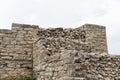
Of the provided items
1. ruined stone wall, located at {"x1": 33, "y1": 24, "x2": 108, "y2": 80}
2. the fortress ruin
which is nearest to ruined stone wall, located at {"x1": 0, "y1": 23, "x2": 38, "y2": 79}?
the fortress ruin

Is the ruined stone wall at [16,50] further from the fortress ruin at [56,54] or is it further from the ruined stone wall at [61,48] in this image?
the ruined stone wall at [61,48]

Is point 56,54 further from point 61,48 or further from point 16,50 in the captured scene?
point 16,50

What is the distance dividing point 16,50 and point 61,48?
1.63 meters

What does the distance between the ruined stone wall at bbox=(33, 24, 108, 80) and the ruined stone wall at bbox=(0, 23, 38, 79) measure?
359 mm

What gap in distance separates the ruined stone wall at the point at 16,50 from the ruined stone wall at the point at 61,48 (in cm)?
36

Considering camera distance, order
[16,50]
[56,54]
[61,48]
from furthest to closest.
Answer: [16,50] < [61,48] < [56,54]

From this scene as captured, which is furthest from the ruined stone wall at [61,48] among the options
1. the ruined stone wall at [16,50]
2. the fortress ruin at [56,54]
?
the ruined stone wall at [16,50]

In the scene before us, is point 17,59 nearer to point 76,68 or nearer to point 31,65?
point 31,65

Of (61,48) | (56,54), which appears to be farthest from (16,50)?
(56,54)

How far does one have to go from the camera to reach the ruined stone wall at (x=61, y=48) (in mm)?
6648

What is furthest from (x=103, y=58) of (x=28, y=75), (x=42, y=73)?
(x=28, y=75)

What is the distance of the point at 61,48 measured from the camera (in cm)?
830

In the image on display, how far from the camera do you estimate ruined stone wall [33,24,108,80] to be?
21.8 feet

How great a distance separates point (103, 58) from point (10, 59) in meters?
3.24
